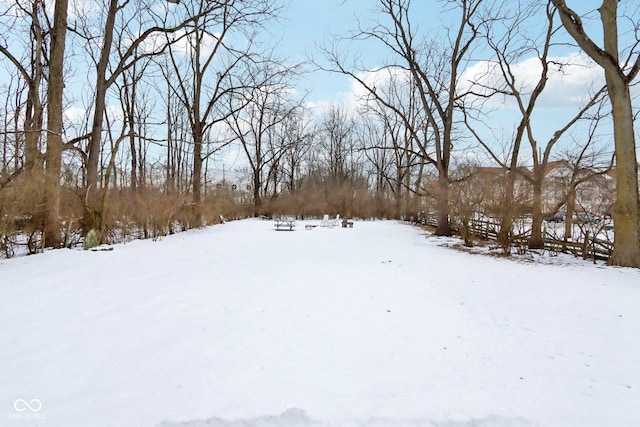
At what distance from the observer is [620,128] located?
309 inches

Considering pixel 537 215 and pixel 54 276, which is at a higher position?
pixel 537 215

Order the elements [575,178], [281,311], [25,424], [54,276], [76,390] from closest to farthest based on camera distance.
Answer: [25,424] < [76,390] < [281,311] < [54,276] < [575,178]

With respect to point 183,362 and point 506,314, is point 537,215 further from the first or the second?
point 183,362

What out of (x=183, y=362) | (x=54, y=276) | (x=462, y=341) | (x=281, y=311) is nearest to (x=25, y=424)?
(x=183, y=362)

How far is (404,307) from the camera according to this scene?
4.44m

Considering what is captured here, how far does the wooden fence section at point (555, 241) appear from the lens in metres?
8.56

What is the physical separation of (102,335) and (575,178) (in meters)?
11.9

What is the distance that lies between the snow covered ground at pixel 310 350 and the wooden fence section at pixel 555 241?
302cm

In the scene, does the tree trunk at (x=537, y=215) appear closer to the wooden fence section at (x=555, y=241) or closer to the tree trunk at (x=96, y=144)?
the wooden fence section at (x=555, y=241)

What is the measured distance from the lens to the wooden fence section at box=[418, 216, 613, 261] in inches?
337

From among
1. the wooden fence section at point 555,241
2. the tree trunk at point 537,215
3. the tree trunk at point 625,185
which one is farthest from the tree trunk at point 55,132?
the tree trunk at point 625,185

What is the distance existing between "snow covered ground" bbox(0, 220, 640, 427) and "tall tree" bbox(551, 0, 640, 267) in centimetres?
226

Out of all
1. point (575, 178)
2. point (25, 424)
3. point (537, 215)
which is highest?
point (575, 178)

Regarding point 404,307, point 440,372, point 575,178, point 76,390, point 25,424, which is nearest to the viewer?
point 25,424
